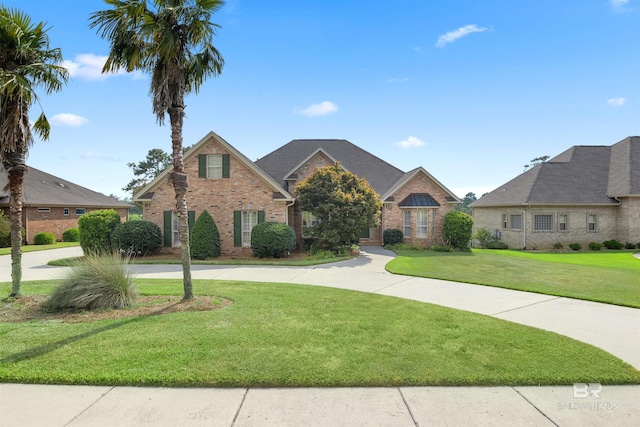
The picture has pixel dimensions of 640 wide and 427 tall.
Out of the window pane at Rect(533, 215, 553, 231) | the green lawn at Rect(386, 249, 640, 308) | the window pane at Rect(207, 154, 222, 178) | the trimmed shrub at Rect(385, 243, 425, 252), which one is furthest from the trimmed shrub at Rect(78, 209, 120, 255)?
the window pane at Rect(533, 215, 553, 231)

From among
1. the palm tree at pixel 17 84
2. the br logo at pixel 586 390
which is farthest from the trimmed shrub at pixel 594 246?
the palm tree at pixel 17 84

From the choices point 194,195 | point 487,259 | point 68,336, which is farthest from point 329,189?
point 68,336

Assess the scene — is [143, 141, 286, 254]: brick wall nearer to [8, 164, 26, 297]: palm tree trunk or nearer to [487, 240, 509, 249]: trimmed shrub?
[8, 164, 26, 297]: palm tree trunk

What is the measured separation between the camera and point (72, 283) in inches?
292

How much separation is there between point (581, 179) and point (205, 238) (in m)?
26.4

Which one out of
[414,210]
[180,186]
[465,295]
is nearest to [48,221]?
[180,186]

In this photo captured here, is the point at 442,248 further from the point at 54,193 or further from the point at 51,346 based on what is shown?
the point at 54,193

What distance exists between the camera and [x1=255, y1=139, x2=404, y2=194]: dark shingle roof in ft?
79.4

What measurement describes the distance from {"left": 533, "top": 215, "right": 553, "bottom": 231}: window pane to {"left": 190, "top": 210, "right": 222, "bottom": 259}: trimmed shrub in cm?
2103

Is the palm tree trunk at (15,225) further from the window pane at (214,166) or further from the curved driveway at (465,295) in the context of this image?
the window pane at (214,166)

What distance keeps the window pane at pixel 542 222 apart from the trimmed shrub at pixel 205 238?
828 inches

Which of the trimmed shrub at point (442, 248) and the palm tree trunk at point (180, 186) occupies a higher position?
the palm tree trunk at point (180, 186)

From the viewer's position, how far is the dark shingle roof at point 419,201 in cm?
2148

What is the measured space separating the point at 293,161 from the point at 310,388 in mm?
21580
